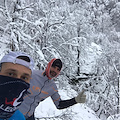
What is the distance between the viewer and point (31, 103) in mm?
1789

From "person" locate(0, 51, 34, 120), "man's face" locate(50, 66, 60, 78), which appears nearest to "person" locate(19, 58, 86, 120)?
"man's face" locate(50, 66, 60, 78)

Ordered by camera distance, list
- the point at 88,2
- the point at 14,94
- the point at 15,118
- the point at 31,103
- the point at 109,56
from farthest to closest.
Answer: the point at 88,2 < the point at 109,56 < the point at 31,103 < the point at 15,118 < the point at 14,94

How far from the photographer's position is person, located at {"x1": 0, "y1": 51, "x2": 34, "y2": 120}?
32.7 inches

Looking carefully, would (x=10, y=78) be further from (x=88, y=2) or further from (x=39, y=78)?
(x=88, y=2)

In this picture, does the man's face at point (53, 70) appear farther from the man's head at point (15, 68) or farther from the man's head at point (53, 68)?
the man's head at point (15, 68)

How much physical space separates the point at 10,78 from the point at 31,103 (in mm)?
1039

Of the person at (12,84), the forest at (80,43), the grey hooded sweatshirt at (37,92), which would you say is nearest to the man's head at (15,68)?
the person at (12,84)

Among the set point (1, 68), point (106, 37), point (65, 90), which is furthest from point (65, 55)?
point (106, 37)

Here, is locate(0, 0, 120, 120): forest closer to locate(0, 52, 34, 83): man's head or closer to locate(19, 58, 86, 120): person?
locate(19, 58, 86, 120): person

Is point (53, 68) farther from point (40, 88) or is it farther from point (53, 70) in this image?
point (40, 88)

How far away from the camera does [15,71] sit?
2.98 ft

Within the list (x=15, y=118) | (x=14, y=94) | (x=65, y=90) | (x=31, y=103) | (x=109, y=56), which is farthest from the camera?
(x=109, y=56)

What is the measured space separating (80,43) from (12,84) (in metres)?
Answer: 4.71

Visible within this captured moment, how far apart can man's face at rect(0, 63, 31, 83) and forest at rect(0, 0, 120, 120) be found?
200 cm
